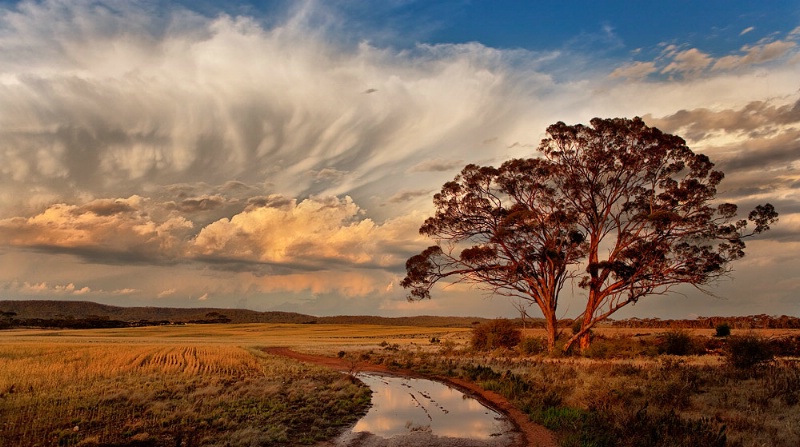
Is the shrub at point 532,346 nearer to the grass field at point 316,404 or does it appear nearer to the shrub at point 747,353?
the grass field at point 316,404

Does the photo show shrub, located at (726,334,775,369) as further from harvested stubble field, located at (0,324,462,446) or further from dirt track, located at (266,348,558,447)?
harvested stubble field, located at (0,324,462,446)

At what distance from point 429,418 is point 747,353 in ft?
50.7

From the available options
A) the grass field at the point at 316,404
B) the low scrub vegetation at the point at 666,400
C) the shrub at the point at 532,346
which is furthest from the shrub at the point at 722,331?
the grass field at the point at 316,404

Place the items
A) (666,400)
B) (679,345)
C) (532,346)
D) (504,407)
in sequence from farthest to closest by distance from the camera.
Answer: (532,346)
(679,345)
(504,407)
(666,400)

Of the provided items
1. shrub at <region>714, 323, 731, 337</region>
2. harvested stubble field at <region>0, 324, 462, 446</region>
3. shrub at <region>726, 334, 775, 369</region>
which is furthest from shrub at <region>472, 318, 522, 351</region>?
shrub at <region>726, 334, 775, 369</region>

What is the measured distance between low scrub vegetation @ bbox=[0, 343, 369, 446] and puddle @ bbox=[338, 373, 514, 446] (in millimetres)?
846

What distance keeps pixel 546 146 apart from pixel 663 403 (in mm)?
24000

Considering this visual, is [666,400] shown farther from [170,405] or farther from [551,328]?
[551,328]

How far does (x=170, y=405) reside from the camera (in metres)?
18.6

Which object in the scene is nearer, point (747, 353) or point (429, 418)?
point (429, 418)

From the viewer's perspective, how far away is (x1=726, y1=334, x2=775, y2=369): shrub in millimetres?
23188

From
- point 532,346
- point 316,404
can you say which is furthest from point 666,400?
point 532,346

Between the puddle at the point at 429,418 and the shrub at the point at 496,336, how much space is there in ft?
74.7

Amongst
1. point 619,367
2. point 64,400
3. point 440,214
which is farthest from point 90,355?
point 619,367
